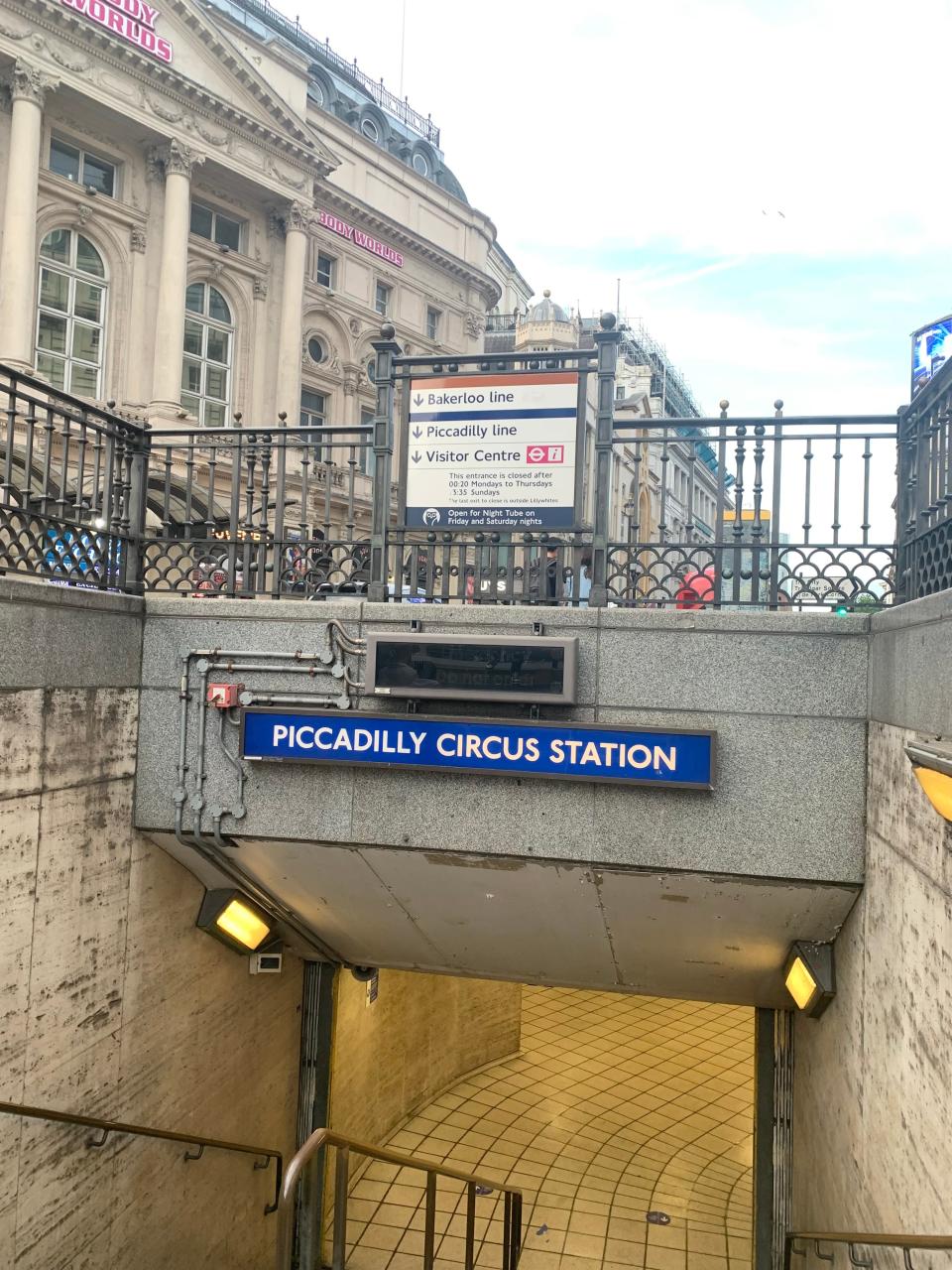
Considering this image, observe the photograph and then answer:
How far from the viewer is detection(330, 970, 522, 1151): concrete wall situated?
8.85m

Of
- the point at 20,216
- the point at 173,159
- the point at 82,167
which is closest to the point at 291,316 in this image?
the point at 173,159

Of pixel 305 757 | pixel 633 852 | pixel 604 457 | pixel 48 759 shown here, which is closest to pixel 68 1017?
pixel 48 759

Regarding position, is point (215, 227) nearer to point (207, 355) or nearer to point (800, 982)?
point (207, 355)

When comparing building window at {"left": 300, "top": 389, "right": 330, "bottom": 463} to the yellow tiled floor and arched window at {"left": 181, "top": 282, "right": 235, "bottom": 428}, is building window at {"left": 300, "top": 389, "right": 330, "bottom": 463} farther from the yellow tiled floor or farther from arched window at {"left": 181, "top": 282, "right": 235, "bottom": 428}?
the yellow tiled floor

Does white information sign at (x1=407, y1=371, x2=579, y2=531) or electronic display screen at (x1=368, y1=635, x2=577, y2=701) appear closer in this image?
electronic display screen at (x1=368, y1=635, x2=577, y2=701)

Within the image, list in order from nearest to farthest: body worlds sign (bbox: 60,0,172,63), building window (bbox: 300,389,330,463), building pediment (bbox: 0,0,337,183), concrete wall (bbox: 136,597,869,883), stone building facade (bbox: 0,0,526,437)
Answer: concrete wall (bbox: 136,597,869,883) < building pediment (bbox: 0,0,337,183) < stone building facade (bbox: 0,0,526,437) < body worlds sign (bbox: 60,0,172,63) < building window (bbox: 300,389,330,463)

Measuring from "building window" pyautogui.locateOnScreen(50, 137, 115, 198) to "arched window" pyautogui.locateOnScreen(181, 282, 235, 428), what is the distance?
3504 mm

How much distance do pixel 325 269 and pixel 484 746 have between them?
1234 inches

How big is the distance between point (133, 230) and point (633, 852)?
1027 inches

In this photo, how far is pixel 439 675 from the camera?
5.31 m

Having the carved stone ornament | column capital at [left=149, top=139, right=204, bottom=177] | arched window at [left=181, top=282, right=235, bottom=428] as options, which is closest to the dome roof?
the carved stone ornament

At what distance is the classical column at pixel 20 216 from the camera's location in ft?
70.7

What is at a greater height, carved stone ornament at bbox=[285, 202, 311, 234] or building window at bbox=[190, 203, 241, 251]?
carved stone ornament at bbox=[285, 202, 311, 234]

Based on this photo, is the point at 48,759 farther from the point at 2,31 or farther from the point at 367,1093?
the point at 2,31
